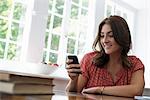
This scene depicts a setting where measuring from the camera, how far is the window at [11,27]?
7.75 ft

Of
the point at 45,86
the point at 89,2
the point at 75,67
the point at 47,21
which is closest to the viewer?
the point at 45,86

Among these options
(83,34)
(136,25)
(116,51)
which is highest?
(136,25)

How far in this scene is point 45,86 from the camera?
718 mm

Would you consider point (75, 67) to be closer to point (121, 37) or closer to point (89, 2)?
point (121, 37)

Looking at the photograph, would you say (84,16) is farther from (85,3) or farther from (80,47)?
(80,47)

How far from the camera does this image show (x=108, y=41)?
6.02 ft

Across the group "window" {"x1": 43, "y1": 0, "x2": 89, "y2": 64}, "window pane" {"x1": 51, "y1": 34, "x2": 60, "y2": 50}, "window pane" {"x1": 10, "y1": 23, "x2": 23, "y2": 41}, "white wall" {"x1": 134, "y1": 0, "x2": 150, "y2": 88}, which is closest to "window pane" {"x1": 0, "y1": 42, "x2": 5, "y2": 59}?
"window pane" {"x1": 10, "y1": 23, "x2": 23, "y2": 41}

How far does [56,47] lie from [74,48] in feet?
1.11

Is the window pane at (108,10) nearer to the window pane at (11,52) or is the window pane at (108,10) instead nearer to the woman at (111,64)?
the window pane at (11,52)

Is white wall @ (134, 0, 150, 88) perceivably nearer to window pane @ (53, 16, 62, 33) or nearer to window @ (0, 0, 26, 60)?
window pane @ (53, 16, 62, 33)

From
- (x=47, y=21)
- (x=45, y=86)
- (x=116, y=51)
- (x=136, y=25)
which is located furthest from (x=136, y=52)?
(x=45, y=86)

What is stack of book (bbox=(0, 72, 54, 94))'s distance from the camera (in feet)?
1.96

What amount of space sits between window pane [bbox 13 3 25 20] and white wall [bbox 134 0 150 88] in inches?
88.1

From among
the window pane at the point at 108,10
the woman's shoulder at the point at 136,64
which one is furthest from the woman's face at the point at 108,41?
the window pane at the point at 108,10
